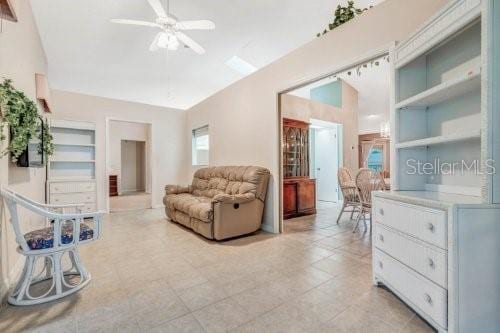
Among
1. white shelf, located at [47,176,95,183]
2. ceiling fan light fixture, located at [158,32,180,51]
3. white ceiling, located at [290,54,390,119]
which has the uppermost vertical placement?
white ceiling, located at [290,54,390,119]

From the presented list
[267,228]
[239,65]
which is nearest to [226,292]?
[267,228]

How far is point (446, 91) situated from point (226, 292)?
88.2 inches

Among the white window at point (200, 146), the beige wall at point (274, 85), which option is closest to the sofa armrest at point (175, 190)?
the beige wall at point (274, 85)

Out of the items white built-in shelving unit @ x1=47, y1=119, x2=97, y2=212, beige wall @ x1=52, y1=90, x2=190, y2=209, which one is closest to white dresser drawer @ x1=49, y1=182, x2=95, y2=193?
white built-in shelving unit @ x1=47, y1=119, x2=97, y2=212

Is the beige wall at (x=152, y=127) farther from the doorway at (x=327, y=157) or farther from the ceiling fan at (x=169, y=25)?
the doorway at (x=327, y=157)

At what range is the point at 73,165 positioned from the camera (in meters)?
4.80

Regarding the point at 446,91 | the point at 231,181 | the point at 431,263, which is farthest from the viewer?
the point at 231,181

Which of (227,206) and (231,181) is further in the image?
(231,181)

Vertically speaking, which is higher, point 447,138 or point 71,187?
point 447,138

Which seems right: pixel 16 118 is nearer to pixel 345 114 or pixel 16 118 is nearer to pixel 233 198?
pixel 233 198

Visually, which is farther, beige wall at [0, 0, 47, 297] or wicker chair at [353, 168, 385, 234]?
wicker chair at [353, 168, 385, 234]

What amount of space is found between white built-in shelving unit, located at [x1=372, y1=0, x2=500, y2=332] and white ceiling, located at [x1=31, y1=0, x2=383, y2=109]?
7.54 ft

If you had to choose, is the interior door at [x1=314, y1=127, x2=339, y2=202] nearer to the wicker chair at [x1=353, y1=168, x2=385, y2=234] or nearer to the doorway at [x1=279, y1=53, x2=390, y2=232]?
the doorway at [x1=279, y1=53, x2=390, y2=232]

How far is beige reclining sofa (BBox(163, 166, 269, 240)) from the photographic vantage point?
305 cm
